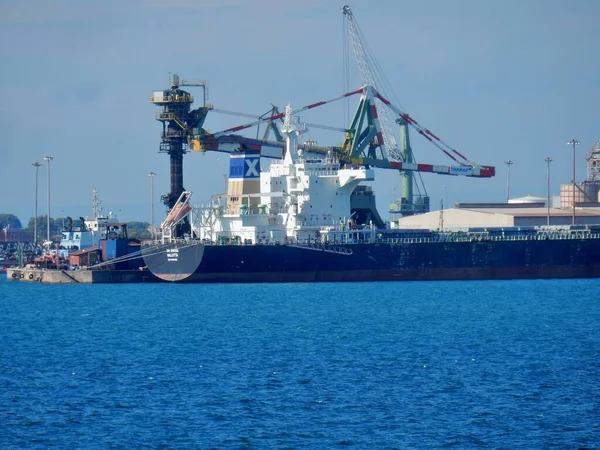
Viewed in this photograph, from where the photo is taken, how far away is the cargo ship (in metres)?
64.1

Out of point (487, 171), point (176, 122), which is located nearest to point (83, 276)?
point (176, 122)

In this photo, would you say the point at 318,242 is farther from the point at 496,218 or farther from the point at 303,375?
the point at 303,375

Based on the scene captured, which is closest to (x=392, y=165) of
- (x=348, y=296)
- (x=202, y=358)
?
(x=348, y=296)

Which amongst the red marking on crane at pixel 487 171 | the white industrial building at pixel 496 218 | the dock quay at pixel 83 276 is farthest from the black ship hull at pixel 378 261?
the red marking on crane at pixel 487 171

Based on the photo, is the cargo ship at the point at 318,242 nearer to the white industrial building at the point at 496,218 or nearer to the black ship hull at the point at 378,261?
the black ship hull at the point at 378,261

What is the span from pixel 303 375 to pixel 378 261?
35.2 meters

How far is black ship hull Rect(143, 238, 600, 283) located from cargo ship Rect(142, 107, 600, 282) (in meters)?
0.06

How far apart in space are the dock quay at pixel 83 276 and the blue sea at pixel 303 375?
1230 centimetres

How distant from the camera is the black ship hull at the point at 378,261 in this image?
63469 mm

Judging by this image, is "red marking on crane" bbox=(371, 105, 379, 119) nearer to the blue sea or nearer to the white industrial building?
the white industrial building

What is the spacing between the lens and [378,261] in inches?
2591

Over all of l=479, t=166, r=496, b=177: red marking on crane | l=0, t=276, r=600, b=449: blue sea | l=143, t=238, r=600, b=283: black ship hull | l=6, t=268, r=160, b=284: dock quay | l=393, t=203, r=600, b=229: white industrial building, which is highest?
l=479, t=166, r=496, b=177: red marking on crane

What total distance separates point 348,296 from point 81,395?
31.8 m

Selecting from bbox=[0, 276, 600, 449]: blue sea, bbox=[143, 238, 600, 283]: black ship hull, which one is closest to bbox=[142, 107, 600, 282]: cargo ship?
bbox=[143, 238, 600, 283]: black ship hull
